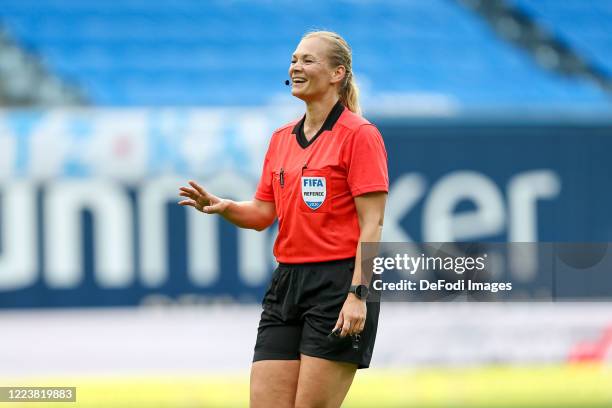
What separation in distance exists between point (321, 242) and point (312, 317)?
27 centimetres

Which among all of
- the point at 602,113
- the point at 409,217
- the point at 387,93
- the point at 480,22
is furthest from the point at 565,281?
the point at 480,22

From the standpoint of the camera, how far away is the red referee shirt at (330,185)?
3.72m

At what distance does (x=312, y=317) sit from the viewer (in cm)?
378

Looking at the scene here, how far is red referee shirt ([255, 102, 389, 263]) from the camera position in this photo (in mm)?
3719

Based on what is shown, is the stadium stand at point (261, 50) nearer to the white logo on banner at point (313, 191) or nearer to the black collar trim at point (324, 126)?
the black collar trim at point (324, 126)

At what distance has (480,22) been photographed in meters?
11.7

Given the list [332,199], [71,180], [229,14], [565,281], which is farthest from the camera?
[229,14]

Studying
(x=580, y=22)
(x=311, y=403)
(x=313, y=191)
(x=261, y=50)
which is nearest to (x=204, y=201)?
(x=313, y=191)

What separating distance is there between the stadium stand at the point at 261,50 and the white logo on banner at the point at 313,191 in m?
6.48

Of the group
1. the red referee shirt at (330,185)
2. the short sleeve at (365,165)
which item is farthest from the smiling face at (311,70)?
the short sleeve at (365,165)

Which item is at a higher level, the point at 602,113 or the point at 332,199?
the point at 602,113

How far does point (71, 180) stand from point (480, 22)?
546 centimetres

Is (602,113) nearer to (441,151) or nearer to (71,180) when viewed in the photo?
(441,151)

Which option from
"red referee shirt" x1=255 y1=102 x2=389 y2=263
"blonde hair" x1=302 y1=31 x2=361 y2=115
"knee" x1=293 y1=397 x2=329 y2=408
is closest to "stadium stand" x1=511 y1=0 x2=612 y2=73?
"blonde hair" x1=302 y1=31 x2=361 y2=115
